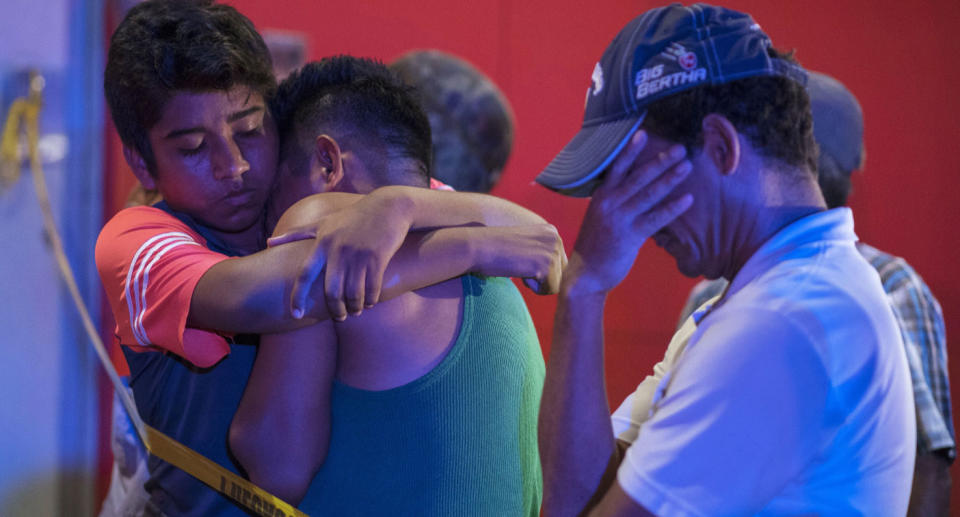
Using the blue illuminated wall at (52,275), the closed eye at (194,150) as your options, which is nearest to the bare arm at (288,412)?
the closed eye at (194,150)

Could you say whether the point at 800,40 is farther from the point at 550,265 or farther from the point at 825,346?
the point at 825,346

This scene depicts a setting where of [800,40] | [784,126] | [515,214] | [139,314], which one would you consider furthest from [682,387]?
[800,40]

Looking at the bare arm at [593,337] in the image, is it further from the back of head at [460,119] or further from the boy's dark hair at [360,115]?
the back of head at [460,119]

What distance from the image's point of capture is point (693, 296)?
2.41 meters

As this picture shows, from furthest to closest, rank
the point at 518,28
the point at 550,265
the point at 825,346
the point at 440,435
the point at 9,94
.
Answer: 1. the point at 9,94
2. the point at 518,28
3. the point at 550,265
4. the point at 440,435
5. the point at 825,346

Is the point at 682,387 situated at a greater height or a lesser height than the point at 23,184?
greater

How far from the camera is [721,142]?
1.05 metres

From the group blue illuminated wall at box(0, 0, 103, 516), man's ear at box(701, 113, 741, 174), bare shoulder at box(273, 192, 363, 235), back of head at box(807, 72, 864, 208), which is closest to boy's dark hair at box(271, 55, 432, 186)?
bare shoulder at box(273, 192, 363, 235)

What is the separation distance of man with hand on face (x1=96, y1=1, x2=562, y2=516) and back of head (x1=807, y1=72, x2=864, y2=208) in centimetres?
99

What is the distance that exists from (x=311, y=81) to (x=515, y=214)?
0.46 metres

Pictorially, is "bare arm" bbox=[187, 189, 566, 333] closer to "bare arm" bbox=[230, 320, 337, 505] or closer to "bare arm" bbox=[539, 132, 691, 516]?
"bare arm" bbox=[230, 320, 337, 505]

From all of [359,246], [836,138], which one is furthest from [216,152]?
[836,138]

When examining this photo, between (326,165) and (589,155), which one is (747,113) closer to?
(589,155)

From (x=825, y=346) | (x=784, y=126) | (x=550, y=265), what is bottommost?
(x=550, y=265)
